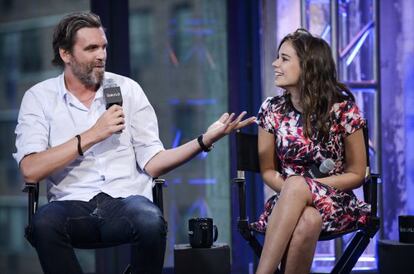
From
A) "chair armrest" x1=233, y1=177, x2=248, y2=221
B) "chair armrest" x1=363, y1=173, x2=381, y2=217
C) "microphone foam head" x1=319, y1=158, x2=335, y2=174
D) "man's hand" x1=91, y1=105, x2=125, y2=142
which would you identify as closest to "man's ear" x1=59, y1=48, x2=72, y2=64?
"man's hand" x1=91, y1=105, x2=125, y2=142

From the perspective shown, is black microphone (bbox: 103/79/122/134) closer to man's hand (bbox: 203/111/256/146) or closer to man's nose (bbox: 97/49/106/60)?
man's nose (bbox: 97/49/106/60)

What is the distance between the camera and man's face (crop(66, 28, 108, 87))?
3475 mm

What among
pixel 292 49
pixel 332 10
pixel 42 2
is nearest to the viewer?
pixel 292 49

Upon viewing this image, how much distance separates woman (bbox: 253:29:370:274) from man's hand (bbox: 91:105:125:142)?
780 millimetres

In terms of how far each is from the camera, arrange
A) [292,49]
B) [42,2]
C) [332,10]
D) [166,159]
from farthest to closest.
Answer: [42,2] → [332,10] → [292,49] → [166,159]

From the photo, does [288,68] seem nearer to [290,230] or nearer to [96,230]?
[290,230]

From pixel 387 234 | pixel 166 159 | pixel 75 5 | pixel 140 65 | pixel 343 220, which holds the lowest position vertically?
pixel 387 234

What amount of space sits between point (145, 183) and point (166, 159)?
0.16m

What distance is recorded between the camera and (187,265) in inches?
147

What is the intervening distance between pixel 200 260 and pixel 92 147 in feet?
2.52

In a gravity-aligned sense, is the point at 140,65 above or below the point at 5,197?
above

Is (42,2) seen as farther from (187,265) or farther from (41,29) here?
(187,265)

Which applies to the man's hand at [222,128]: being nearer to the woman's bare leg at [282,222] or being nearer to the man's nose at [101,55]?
the woman's bare leg at [282,222]

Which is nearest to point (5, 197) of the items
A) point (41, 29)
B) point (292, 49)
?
point (41, 29)
